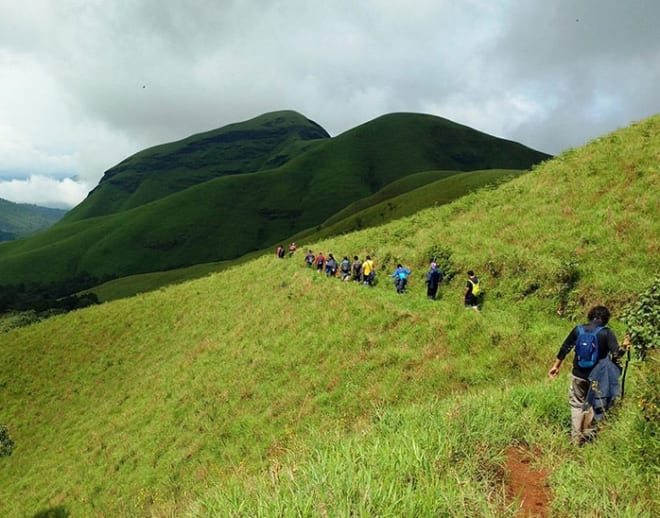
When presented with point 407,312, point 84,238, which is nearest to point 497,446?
point 407,312

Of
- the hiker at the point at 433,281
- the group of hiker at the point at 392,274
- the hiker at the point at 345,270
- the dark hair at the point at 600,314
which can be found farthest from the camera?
the hiker at the point at 345,270

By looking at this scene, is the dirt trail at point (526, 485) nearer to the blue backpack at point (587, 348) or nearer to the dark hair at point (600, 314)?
the blue backpack at point (587, 348)

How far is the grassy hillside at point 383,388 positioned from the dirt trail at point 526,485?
17 centimetres

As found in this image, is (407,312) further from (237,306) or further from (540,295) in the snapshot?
→ (237,306)

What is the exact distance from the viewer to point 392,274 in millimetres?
24188

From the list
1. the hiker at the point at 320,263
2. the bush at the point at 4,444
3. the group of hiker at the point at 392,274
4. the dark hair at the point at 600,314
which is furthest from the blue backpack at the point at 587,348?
the bush at the point at 4,444

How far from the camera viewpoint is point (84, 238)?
193125 millimetres

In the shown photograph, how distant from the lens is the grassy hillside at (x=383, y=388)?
505cm

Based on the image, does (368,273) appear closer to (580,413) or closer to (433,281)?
(433,281)

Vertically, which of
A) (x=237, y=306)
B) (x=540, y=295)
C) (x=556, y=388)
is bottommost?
(x=237, y=306)

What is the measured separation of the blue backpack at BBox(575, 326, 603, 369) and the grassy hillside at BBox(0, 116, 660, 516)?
32.2 inches

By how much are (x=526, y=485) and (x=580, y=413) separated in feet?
7.41

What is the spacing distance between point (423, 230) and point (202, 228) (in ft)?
577

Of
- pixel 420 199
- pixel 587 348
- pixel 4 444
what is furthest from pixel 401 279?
pixel 420 199
